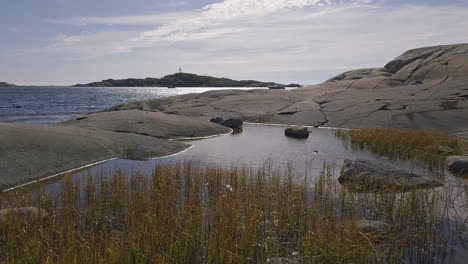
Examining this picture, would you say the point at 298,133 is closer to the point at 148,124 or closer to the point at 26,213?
the point at 148,124

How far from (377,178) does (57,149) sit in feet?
30.5

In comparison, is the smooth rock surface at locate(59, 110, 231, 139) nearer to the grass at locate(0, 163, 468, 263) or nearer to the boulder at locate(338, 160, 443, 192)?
the grass at locate(0, 163, 468, 263)

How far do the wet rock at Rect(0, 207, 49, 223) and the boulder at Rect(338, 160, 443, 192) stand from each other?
6.48 metres

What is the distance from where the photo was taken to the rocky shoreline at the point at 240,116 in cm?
1127

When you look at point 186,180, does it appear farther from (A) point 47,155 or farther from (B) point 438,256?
(B) point 438,256

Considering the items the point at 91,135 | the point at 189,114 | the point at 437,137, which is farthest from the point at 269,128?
the point at 91,135

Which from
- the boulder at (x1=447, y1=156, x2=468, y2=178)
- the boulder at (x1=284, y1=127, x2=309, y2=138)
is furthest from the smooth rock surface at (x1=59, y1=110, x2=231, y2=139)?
the boulder at (x1=447, y1=156, x2=468, y2=178)

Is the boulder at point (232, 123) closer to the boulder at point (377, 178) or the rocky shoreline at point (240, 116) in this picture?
the rocky shoreline at point (240, 116)

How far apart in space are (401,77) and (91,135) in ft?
101

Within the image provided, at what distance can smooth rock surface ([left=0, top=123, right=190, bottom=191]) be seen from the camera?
32.9ft

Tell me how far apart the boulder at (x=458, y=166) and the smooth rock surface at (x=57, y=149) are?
31.0ft

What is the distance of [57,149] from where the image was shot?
1167 cm

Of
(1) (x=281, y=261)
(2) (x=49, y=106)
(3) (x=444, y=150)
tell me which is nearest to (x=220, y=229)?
(1) (x=281, y=261)

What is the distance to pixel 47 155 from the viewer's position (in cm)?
1112
